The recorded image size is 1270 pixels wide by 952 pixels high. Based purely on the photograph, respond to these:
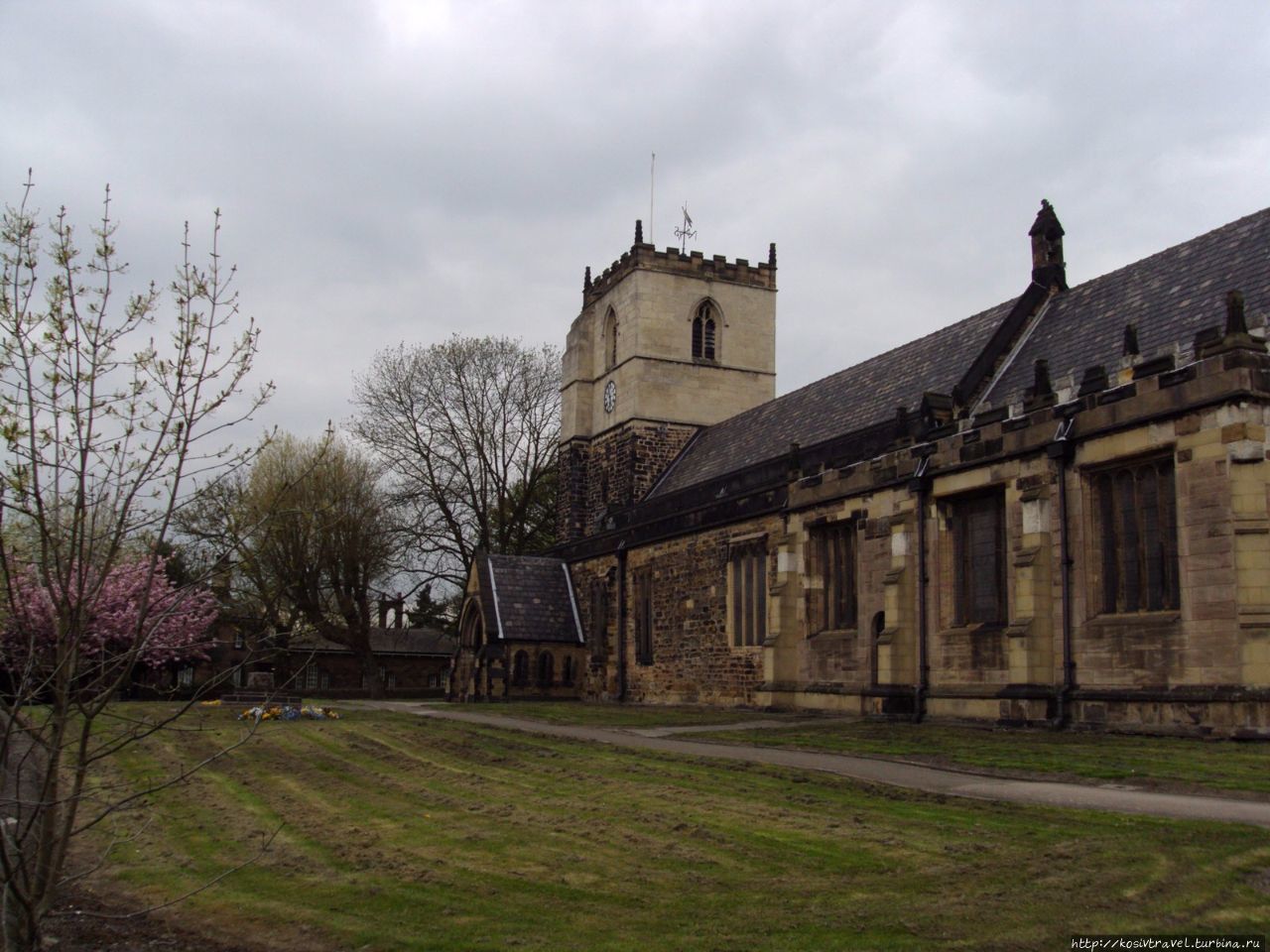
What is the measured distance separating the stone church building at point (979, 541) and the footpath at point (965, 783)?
533 centimetres

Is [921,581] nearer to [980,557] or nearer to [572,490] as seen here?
[980,557]

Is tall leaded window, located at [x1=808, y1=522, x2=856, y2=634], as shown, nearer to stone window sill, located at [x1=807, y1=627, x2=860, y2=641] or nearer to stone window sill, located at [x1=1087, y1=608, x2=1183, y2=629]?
stone window sill, located at [x1=807, y1=627, x2=860, y2=641]

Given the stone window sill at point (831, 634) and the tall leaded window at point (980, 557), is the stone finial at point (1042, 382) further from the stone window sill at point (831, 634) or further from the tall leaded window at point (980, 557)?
the stone window sill at point (831, 634)

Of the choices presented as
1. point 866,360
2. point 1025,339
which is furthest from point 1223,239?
point 866,360

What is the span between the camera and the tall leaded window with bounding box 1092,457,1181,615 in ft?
60.0

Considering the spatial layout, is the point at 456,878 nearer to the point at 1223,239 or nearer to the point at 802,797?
the point at 802,797

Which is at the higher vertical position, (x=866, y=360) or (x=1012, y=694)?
(x=866, y=360)

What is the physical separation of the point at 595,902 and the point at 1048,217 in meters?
25.0

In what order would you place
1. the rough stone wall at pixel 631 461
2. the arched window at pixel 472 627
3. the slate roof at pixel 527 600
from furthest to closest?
1. the rough stone wall at pixel 631 461
2. the arched window at pixel 472 627
3. the slate roof at pixel 527 600

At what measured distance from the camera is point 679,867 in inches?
371

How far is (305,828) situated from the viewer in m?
12.0

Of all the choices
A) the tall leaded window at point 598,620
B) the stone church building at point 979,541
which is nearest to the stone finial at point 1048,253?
the stone church building at point 979,541

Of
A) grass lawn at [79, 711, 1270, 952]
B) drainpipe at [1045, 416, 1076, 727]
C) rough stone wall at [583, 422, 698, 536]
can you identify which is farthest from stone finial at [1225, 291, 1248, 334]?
rough stone wall at [583, 422, 698, 536]

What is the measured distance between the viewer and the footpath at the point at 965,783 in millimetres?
10734
